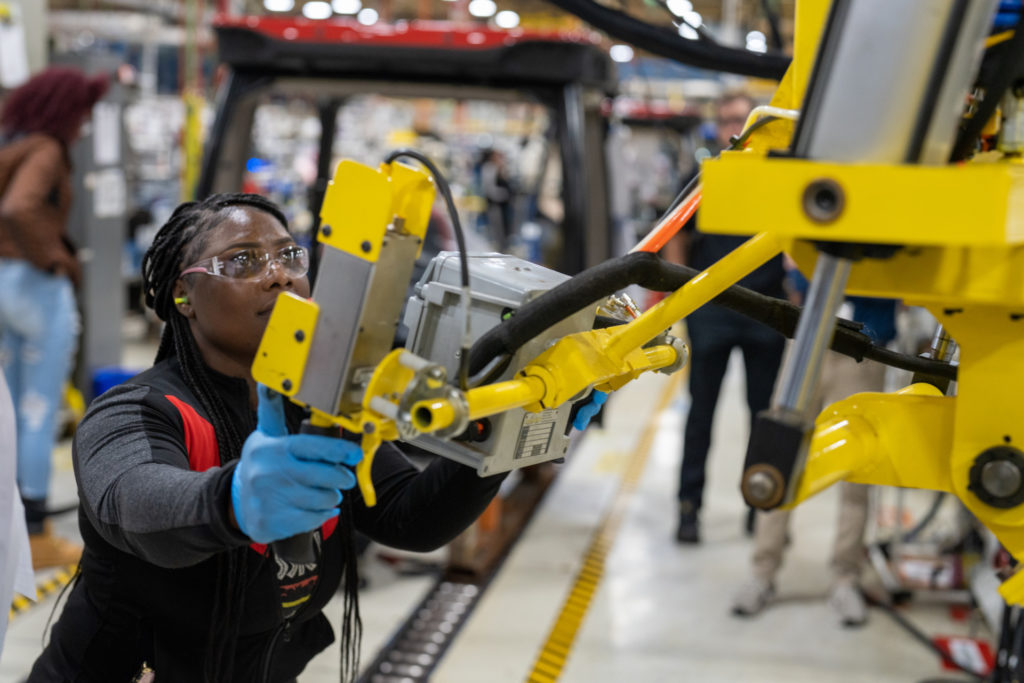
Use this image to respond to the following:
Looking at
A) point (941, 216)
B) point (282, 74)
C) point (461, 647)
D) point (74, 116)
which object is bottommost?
point (461, 647)

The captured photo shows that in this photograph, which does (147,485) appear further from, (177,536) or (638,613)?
(638,613)

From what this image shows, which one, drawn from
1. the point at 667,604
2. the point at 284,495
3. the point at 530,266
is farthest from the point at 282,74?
the point at 284,495

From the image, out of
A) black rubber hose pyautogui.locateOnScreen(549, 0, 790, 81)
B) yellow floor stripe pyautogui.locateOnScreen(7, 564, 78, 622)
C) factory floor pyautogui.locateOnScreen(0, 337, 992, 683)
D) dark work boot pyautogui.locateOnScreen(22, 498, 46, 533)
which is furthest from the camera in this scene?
dark work boot pyautogui.locateOnScreen(22, 498, 46, 533)

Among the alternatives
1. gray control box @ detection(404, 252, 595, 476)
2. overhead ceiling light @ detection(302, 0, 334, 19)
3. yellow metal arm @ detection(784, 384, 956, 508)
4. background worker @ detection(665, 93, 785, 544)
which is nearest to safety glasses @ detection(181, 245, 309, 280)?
gray control box @ detection(404, 252, 595, 476)

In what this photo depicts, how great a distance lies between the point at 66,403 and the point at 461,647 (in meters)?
3.56

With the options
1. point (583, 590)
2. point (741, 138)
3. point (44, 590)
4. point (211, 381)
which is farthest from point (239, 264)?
point (583, 590)

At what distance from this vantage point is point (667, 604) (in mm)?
4320

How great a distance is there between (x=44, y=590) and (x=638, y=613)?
238cm

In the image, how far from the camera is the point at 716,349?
4711mm

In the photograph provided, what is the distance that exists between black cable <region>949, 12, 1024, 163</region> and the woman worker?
799 mm

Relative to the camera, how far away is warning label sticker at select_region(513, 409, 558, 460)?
1516 millimetres

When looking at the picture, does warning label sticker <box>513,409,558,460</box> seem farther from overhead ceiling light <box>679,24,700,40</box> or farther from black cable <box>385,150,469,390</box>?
overhead ceiling light <box>679,24,700,40</box>

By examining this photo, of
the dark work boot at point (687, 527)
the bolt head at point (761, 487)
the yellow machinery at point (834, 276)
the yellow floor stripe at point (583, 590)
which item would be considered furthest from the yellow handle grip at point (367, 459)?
the dark work boot at point (687, 527)

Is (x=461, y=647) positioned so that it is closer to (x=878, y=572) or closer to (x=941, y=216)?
(x=878, y=572)
